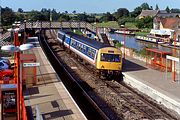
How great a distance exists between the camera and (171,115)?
1889cm

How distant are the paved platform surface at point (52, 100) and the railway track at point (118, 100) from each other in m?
2.22

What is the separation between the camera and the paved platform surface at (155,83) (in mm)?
20484

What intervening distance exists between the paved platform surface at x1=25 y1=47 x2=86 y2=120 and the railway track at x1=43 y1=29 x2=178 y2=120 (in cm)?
222

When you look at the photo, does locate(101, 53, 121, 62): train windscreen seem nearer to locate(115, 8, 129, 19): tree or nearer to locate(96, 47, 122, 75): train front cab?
locate(96, 47, 122, 75): train front cab

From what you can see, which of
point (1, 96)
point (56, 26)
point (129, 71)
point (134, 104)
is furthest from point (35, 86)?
point (56, 26)

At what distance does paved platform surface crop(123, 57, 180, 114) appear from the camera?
20484 mm

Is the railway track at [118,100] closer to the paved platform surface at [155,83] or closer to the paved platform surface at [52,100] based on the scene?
the paved platform surface at [155,83]

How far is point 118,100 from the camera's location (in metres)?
22.0

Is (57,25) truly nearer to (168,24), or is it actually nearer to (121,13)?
(168,24)

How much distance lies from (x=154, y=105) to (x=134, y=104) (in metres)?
1.08

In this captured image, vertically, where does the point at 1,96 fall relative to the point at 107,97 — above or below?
above

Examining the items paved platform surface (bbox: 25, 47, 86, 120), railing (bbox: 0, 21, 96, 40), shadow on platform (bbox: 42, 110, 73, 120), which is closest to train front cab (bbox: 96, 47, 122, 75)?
paved platform surface (bbox: 25, 47, 86, 120)

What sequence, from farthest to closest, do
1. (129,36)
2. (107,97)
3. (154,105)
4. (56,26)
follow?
1. (129,36)
2. (56,26)
3. (107,97)
4. (154,105)

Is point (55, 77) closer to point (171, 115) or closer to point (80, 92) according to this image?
point (80, 92)
